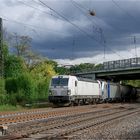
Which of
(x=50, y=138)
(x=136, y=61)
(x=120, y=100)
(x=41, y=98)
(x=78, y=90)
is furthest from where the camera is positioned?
(x=136, y=61)

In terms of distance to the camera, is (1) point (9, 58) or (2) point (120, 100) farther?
(1) point (9, 58)

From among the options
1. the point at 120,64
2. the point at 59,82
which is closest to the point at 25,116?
the point at 59,82

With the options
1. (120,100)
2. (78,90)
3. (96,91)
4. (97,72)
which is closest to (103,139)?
(78,90)

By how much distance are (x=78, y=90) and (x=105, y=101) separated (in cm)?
1580

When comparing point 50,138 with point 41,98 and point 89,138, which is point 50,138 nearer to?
point 89,138

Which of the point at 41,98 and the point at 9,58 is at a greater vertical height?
the point at 9,58

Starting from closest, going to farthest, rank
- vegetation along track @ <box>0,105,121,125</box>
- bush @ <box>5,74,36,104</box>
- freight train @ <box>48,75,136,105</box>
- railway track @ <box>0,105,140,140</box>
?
1. railway track @ <box>0,105,140,140</box>
2. vegetation along track @ <box>0,105,121,125</box>
3. freight train @ <box>48,75,136,105</box>
4. bush @ <box>5,74,36,104</box>

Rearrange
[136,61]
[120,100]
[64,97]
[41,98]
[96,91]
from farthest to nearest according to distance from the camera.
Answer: [136,61] → [120,100] → [41,98] → [96,91] → [64,97]

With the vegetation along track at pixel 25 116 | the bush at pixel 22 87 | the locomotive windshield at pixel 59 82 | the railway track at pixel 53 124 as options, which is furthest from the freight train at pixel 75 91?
the railway track at pixel 53 124

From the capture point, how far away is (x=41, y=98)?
53.1m

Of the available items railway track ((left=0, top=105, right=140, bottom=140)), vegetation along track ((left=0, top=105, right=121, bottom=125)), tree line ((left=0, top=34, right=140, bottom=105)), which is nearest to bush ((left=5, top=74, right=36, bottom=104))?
tree line ((left=0, top=34, right=140, bottom=105))

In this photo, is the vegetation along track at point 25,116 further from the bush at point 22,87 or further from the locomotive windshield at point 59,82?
the bush at point 22,87

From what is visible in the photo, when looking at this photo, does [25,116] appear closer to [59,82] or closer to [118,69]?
[59,82]

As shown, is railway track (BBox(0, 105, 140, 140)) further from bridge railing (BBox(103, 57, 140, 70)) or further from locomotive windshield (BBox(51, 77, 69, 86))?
bridge railing (BBox(103, 57, 140, 70))
